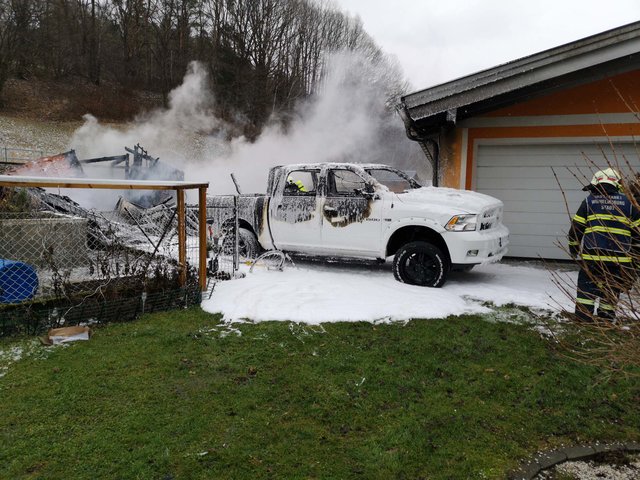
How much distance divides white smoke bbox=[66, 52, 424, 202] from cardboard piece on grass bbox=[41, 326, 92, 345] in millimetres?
20652

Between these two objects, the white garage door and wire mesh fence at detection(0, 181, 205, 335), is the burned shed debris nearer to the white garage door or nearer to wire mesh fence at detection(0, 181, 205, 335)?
wire mesh fence at detection(0, 181, 205, 335)

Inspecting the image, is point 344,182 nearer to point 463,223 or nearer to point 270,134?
point 463,223

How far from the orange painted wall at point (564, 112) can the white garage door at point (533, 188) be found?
26 centimetres

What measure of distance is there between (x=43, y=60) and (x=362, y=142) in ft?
88.0

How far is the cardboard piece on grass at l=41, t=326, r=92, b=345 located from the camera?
15.9ft

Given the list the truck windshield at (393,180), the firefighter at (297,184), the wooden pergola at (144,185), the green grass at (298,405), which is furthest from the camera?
the firefighter at (297,184)

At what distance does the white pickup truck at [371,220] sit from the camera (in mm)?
7055

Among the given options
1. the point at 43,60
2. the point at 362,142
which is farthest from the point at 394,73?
the point at 43,60

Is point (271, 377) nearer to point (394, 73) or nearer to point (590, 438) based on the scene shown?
point (590, 438)

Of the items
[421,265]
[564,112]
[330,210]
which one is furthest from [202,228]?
[564,112]

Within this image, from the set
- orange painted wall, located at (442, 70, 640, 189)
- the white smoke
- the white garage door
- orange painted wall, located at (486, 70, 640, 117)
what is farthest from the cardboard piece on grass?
the white smoke

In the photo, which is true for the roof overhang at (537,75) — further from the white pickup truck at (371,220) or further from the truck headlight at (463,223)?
the truck headlight at (463,223)

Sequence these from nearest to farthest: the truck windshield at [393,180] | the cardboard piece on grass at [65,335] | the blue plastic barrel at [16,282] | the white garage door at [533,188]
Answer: the cardboard piece on grass at [65,335]
the blue plastic barrel at [16,282]
the truck windshield at [393,180]
the white garage door at [533,188]

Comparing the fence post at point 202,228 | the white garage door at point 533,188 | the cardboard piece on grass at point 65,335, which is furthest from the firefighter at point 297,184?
the cardboard piece on grass at point 65,335
